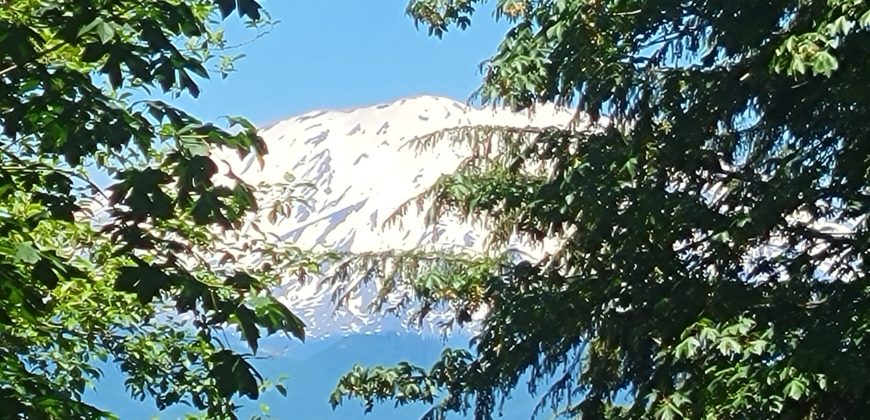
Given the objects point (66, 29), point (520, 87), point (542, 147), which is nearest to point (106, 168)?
point (520, 87)

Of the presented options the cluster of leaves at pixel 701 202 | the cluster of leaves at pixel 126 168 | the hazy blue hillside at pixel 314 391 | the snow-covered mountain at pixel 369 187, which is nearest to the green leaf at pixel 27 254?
the cluster of leaves at pixel 126 168

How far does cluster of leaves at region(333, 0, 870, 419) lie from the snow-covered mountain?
34.2 inches

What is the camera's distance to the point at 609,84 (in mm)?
7414

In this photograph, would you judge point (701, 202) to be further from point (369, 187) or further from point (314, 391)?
point (369, 187)

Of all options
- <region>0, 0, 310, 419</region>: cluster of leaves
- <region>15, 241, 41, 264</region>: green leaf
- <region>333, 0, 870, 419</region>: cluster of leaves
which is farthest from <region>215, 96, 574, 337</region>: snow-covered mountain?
<region>333, 0, 870, 419</region>: cluster of leaves

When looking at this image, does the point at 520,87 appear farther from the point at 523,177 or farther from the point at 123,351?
the point at 123,351

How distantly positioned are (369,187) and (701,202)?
39.3 feet

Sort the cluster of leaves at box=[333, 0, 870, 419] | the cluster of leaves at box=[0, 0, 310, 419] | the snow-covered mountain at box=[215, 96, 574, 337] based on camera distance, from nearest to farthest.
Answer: the cluster of leaves at box=[0, 0, 310, 419]
the cluster of leaves at box=[333, 0, 870, 419]
the snow-covered mountain at box=[215, 96, 574, 337]

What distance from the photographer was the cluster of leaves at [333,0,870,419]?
639 cm

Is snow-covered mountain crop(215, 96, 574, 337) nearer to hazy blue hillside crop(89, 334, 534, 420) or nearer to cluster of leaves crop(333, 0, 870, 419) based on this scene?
hazy blue hillside crop(89, 334, 534, 420)

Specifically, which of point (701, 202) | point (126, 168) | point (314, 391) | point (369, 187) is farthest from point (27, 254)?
point (369, 187)

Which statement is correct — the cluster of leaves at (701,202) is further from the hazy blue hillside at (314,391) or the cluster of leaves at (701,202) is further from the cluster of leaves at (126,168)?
the cluster of leaves at (126,168)

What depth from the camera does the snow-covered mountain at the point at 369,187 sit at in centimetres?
672

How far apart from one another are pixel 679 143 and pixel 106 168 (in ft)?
10.8
